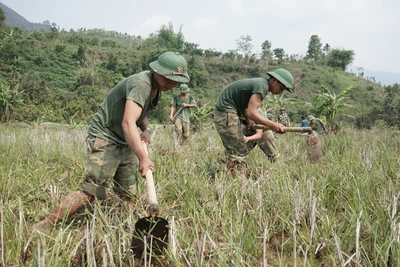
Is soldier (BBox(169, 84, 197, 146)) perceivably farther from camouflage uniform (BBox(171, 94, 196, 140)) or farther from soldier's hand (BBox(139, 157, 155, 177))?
soldier's hand (BBox(139, 157, 155, 177))

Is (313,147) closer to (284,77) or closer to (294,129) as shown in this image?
(294,129)

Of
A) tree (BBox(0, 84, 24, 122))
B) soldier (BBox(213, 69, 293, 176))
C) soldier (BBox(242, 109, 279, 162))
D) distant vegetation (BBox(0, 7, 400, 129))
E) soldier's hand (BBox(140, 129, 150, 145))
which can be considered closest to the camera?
soldier's hand (BBox(140, 129, 150, 145))

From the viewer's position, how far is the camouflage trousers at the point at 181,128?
7469 millimetres

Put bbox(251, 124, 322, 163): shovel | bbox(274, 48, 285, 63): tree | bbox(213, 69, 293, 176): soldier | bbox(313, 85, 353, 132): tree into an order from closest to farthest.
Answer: bbox(213, 69, 293, 176): soldier → bbox(251, 124, 322, 163): shovel → bbox(313, 85, 353, 132): tree → bbox(274, 48, 285, 63): tree

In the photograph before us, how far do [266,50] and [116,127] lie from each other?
155 ft

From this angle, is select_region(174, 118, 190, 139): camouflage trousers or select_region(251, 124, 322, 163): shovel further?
select_region(174, 118, 190, 139): camouflage trousers

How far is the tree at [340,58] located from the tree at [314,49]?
369 centimetres

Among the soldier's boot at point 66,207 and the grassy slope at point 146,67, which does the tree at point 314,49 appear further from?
the soldier's boot at point 66,207

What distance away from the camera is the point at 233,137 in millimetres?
3844

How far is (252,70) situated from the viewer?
121ft

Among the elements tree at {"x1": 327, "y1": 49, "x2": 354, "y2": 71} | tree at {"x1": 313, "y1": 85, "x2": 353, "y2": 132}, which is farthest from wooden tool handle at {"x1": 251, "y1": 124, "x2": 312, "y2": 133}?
tree at {"x1": 327, "y1": 49, "x2": 354, "y2": 71}

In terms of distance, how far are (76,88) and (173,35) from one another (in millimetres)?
30640

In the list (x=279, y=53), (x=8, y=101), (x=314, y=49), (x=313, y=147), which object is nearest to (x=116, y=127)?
(x=313, y=147)

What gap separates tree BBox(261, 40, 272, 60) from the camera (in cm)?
4589
